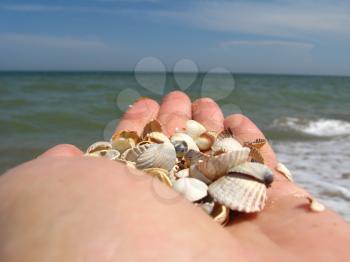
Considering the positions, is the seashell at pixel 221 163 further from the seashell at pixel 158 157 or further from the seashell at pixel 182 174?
the seashell at pixel 158 157

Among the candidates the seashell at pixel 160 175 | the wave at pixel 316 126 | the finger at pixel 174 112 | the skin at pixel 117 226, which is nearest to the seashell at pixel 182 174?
the seashell at pixel 160 175

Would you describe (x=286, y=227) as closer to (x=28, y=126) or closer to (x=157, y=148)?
(x=157, y=148)

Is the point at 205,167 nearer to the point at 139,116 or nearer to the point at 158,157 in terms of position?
the point at 158,157

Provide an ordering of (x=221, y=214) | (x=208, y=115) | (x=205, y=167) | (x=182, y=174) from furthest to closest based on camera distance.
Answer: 1. (x=208, y=115)
2. (x=182, y=174)
3. (x=205, y=167)
4. (x=221, y=214)

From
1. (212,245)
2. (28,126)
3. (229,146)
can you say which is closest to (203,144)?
(229,146)

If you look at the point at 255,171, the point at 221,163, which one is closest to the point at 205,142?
the point at 221,163
